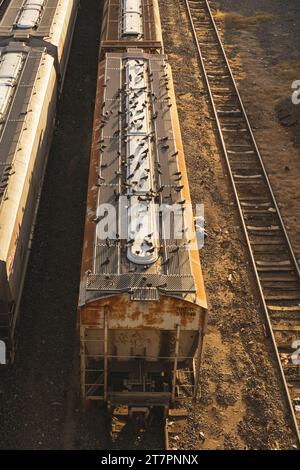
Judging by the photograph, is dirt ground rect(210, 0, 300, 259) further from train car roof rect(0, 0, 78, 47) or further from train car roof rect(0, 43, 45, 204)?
train car roof rect(0, 43, 45, 204)

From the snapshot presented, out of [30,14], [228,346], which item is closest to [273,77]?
[30,14]

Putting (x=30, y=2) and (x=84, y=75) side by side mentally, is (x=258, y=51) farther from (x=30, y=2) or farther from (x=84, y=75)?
(x=30, y=2)

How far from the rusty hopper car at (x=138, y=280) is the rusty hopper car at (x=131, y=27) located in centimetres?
695

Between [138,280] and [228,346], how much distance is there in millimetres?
5059

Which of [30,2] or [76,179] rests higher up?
[30,2]

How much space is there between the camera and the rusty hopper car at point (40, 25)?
21.1 m

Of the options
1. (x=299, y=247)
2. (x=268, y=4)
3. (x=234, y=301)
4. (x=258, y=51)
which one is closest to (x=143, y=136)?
(x=234, y=301)

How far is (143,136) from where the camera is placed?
1606cm

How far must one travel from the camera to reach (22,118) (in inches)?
→ 661

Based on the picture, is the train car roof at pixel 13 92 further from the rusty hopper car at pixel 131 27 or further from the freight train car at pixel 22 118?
the rusty hopper car at pixel 131 27

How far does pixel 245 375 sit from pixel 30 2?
64.4 ft

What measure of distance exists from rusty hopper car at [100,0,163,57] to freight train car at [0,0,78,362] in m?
2.19

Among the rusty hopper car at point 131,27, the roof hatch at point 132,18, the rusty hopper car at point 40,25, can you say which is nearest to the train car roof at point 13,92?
the rusty hopper car at point 40,25

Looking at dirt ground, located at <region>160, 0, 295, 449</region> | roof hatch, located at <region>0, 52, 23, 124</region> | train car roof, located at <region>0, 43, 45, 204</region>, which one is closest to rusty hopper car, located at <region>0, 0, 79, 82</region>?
train car roof, located at <region>0, 43, 45, 204</region>
